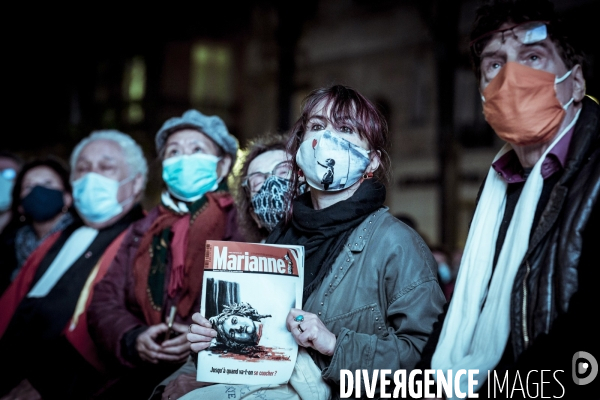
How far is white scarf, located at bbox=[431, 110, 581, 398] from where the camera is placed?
2307 millimetres

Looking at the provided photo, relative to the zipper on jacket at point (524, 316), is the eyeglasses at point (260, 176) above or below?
above

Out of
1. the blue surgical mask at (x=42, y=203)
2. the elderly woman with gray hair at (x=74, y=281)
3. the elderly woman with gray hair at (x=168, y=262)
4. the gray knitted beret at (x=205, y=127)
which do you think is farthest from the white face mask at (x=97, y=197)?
the blue surgical mask at (x=42, y=203)

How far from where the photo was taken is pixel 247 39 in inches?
849

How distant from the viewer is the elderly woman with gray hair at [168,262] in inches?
149

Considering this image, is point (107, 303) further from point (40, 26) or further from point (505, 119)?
point (40, 26)

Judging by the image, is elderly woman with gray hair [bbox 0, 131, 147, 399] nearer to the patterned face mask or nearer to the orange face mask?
the patterned face mask

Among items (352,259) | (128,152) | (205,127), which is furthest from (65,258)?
(352,259)

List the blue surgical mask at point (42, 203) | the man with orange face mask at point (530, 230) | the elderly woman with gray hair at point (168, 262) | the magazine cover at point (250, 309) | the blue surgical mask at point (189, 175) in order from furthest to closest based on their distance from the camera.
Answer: the blue surgical mask at point (42, 203)
the blue surgical mask at point (189, 175)
the elderly woman with gray hair at point (168, 262)
the magazine cover at point (250, 309)
the man with orange face mask at point (530, 230)

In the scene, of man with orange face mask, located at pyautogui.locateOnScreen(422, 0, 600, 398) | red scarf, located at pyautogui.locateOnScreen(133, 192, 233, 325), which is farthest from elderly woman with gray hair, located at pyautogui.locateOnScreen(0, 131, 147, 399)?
man with orange face mask, located at pyautogui.locateOnScreen(422, 0, 600, 398)

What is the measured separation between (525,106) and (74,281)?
366 cm

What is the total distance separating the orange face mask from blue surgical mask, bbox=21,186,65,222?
15.1 ft

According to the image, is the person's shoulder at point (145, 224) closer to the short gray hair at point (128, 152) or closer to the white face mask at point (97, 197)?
the white face mask at point (97, 197)

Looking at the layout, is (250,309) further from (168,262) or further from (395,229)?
(168,262)

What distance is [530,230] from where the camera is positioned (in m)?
2.35
